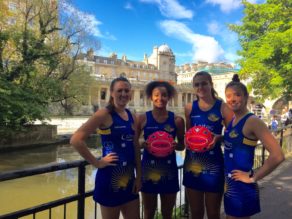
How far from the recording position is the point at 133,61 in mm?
113812

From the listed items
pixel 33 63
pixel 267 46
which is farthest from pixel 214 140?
pixel 33 63

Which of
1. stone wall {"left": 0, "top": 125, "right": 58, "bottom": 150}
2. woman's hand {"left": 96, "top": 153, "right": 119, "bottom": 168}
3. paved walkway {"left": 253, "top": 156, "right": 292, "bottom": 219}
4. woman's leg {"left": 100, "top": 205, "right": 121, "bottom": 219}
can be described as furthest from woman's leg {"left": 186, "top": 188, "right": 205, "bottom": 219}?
stone wall {"left": 0, "top": 125, "right": 58, "bottom": 150}

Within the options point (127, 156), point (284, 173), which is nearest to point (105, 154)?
point (127, 156)

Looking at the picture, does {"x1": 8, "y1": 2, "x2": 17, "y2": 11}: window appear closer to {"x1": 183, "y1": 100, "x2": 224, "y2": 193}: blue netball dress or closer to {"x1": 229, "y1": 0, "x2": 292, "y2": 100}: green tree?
{"x1": 229, "y1": 0, "x2": 292, "y2": 100}: green tree

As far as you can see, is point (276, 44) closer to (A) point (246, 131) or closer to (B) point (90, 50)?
(A) point (246, 131)

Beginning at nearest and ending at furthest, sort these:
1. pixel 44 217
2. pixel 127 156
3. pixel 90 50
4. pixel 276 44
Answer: pixel 127 156 → pixel 44 217 → pixel 276 44 → pixel 90 50

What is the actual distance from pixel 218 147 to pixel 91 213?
635 cm

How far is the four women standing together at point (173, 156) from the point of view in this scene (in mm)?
2738

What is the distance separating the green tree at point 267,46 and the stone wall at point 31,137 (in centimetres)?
1379

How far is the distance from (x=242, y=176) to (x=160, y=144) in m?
0.84

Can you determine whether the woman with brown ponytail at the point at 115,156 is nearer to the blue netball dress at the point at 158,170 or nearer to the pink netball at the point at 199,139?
the blue netball dress at the point at 158,170

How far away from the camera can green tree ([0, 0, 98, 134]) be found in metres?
18.4

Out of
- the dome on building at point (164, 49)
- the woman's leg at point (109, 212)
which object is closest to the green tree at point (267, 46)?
the woman's leg at point (109, 212)

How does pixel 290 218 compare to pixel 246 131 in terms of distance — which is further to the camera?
pixel 290 218
